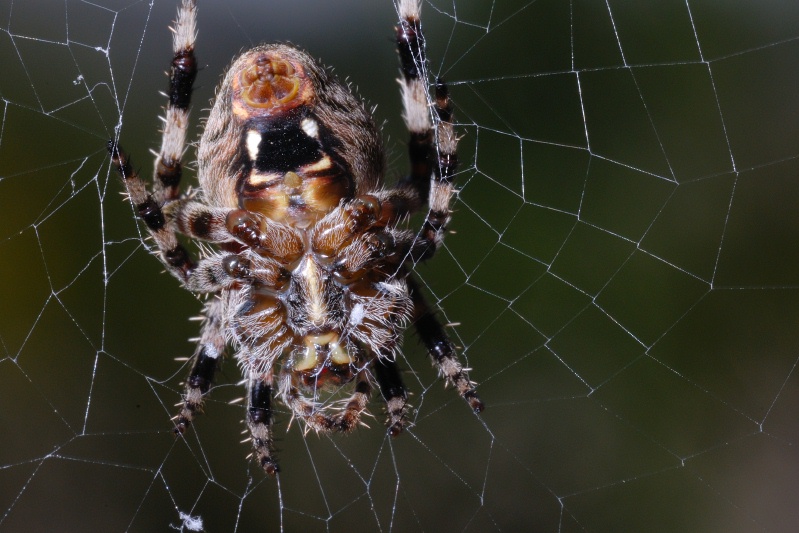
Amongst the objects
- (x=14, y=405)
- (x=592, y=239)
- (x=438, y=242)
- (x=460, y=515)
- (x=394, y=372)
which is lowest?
(x=460, y=515)

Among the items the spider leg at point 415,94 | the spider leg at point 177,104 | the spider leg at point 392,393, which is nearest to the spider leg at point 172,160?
the spider leg at point 177,104

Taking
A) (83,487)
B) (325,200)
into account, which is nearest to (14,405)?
(83,487)

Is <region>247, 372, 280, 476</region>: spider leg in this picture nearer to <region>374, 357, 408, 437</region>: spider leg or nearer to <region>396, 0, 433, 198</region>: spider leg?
<region>374, 357, 408, 437</region>: spider leg

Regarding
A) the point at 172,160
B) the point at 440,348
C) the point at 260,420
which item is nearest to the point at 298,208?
the point at 172,160

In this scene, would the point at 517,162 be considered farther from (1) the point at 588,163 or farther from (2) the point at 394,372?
(2) the point at 394,372

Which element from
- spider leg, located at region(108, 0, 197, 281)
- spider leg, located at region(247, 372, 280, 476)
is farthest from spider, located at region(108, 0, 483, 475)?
spider leg, located at region(247, 372, 280, 476)
